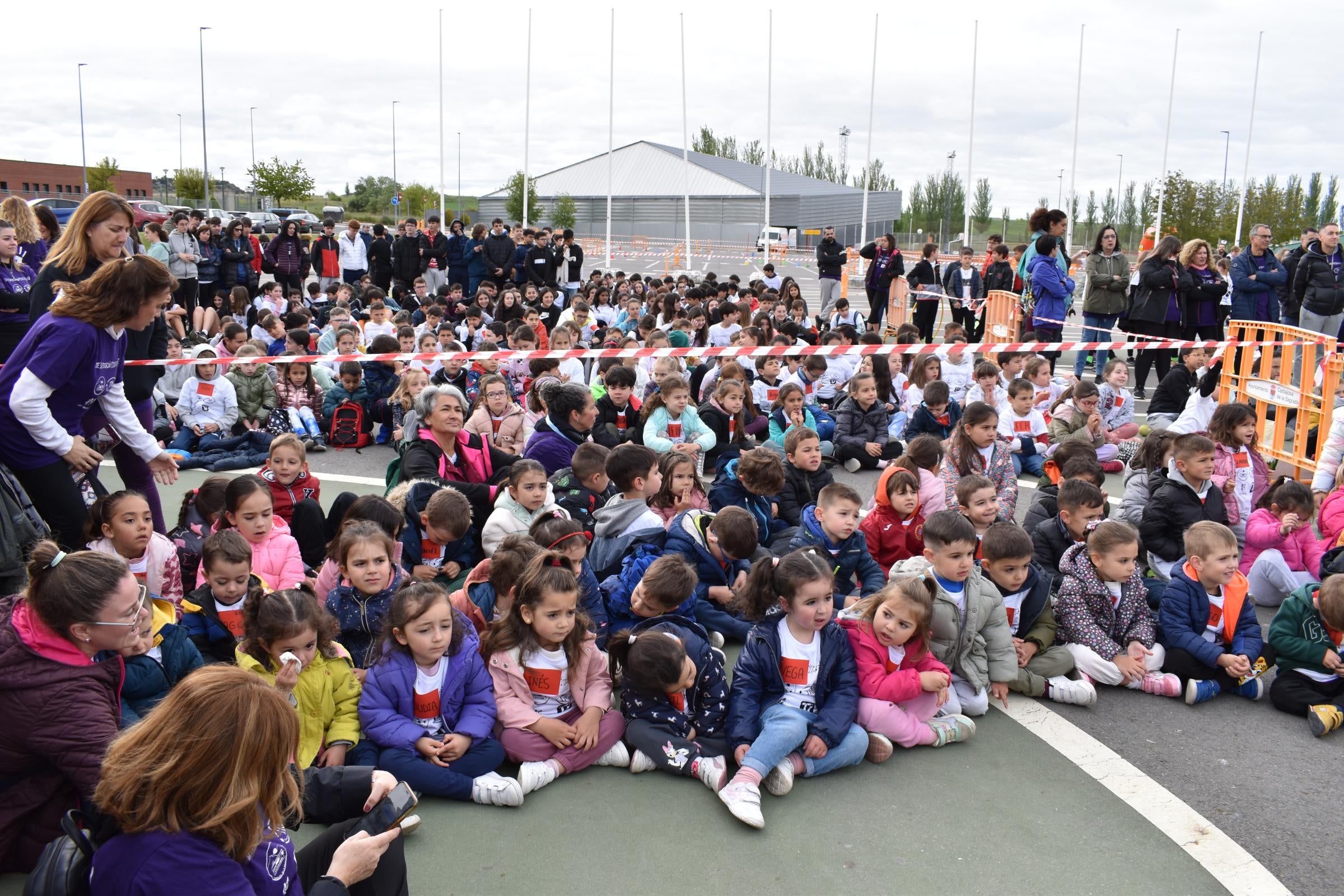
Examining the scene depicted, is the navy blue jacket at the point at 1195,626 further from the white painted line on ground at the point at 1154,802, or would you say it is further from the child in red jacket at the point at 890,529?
the child in red jacket at the point at 890,529

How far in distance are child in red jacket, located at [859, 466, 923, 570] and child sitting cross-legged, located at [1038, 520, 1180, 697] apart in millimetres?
1046

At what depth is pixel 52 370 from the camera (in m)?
4.64

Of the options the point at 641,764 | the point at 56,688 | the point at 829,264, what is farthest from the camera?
the point at 829,264

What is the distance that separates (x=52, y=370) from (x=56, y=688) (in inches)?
79.1

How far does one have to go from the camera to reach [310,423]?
33.8ft

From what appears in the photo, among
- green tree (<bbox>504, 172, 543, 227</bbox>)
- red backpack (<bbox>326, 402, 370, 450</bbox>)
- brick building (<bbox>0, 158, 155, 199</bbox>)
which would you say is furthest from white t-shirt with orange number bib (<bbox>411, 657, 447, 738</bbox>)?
brick building (<bbox>0, 158, 155, 199</bbox>)

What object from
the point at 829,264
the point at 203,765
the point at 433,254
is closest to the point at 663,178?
the point at 829,264

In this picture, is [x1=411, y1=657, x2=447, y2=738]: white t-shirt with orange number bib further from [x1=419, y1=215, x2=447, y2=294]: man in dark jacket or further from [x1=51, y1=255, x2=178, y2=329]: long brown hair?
[x1=419, y1=215, x2=447, y2=294]: man in dark jacket

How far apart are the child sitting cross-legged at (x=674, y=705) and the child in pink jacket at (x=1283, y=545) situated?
12.3 ft

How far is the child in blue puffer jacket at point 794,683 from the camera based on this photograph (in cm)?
419

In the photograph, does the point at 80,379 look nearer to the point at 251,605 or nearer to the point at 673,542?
the point at 251,605

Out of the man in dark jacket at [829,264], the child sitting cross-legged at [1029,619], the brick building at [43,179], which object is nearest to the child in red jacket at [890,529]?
the child sitting cross-legged at [1029,619]

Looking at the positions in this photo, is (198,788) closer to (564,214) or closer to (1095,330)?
(1095,330)

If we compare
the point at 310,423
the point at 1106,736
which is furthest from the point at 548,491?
the point at 310,423
